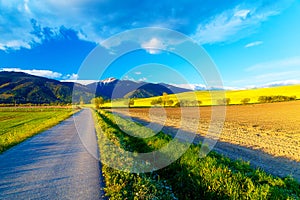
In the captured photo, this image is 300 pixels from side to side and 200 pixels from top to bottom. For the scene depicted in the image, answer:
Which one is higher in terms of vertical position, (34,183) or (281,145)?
(34,183)

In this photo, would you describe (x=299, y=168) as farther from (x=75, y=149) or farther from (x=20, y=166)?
(x=20, y=166)

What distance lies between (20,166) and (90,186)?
3764mm

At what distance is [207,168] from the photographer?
22.1ft

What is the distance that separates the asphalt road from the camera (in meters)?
5.34

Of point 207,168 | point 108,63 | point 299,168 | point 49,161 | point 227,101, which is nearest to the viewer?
point 207,168

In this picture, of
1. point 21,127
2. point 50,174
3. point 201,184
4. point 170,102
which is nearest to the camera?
point 201,184

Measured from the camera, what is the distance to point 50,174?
22.1 ft

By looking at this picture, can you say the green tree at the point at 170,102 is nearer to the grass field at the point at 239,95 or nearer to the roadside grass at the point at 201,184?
the grass field at the point at 239,95

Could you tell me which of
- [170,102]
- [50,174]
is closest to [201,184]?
[50,174]

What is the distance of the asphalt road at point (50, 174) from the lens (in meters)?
5.34

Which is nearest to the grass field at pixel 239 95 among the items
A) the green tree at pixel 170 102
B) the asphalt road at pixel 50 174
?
the green tree at pixel 170 102

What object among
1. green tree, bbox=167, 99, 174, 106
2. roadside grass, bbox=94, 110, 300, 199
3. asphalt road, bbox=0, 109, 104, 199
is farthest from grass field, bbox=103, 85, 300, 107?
roadside grass, bbox=94, 110, 300, 199

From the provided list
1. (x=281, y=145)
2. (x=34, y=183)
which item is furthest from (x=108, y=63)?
(x=281, y=145)

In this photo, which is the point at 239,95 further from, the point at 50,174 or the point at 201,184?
the point at 50,174
